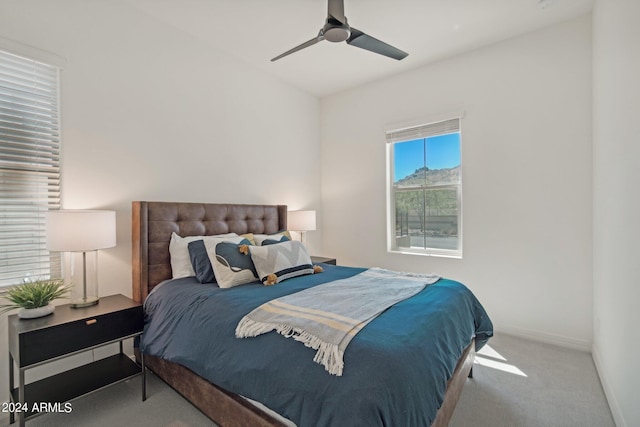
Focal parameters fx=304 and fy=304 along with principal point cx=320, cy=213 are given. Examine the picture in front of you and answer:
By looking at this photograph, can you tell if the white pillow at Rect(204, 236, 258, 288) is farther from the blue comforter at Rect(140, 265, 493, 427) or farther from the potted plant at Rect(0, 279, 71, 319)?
the potted plant at Rect(0, 279, 71, 319)

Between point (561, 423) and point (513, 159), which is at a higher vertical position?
point (513, 159)

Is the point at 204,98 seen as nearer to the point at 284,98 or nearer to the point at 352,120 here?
the point at 284,98

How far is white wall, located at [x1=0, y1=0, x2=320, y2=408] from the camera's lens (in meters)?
2.34

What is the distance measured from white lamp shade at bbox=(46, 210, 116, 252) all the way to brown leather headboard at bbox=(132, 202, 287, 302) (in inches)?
17.5

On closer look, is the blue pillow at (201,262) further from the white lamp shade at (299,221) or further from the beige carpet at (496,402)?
the white lamp shade at (299,221)

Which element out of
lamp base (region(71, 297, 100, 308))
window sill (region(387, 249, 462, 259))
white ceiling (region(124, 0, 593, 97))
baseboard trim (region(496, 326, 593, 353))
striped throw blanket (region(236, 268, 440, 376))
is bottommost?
baseboard trim (region(496, 326, 593, 353))

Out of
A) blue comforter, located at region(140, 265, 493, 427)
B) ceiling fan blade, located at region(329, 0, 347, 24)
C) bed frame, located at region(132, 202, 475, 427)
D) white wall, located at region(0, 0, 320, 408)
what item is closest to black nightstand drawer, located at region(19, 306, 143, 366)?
blue comforter, located at region(140, 265, 493, 427)

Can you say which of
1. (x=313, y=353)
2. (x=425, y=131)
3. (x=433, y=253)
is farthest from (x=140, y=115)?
(x=433, y=253)

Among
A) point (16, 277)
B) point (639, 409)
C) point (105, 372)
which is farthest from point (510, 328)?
point (16, 277)

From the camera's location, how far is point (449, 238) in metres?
3.68

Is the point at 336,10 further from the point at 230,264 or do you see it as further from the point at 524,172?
the point at 524,172

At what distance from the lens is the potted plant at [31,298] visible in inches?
74.5

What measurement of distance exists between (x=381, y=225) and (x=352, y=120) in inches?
62.6

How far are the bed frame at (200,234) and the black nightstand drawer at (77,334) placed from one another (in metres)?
0.38
